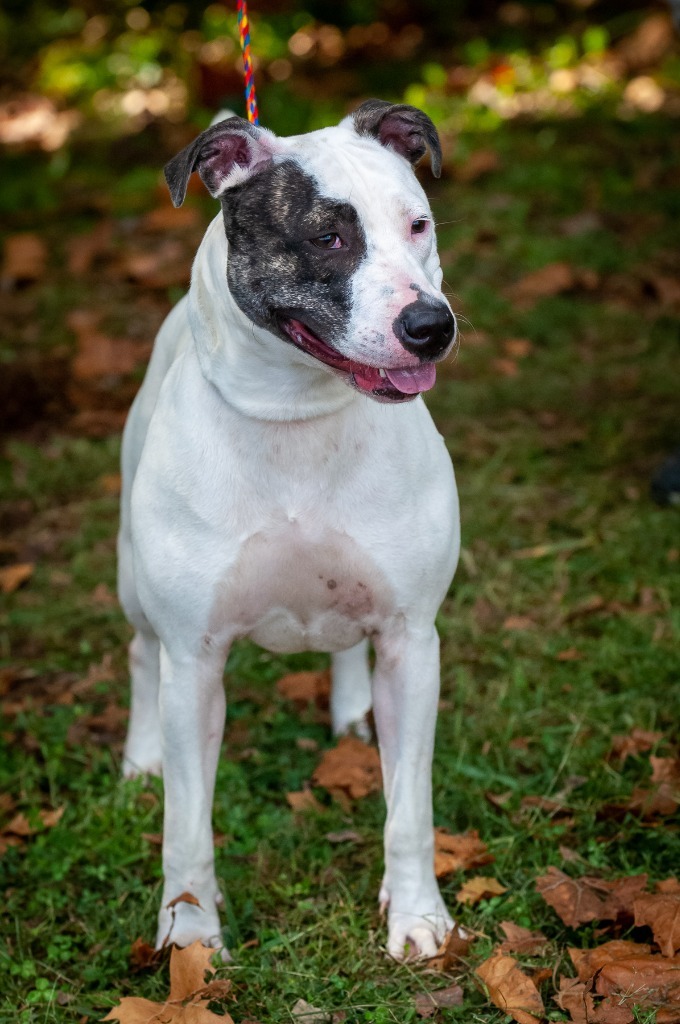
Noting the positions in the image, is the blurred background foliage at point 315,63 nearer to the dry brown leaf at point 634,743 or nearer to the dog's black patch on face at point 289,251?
the dry brown leaf at point 634,743

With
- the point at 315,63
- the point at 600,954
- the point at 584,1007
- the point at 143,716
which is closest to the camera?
the point at 584,1007

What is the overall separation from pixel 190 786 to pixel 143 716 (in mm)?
826

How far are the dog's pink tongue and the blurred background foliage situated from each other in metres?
6.23

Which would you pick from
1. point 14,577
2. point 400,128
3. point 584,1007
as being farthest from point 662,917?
point 14,577

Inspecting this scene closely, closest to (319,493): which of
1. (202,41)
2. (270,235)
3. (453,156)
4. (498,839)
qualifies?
(270,235)

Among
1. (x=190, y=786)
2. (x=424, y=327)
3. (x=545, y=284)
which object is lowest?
(x=545, y=284)

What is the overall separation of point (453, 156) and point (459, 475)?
340 cm

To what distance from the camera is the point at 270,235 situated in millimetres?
2656

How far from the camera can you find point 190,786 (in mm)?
3066

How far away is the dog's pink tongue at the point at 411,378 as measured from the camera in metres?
2.57

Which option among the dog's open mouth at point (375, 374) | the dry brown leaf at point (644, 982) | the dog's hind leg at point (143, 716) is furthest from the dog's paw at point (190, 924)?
the dog's open mouth at point (375, 374)

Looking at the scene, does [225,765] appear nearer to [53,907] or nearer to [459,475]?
[53,907]

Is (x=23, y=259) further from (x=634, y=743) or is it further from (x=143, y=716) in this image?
(x=634, y=743)

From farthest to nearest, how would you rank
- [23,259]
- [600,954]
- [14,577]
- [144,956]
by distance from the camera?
[23,259] → [14,577] → [144,956] → [600,954]
